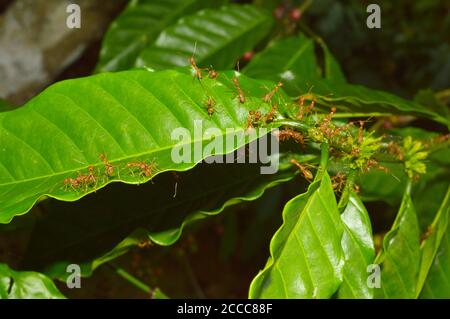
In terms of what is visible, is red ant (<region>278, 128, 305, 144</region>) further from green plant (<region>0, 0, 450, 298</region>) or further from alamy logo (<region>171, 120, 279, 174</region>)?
alamy logo (<region>171, 120, 279, 174</region>)

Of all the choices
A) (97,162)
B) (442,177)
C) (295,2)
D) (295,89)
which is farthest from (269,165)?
(295,2)

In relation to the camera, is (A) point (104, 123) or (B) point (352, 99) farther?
(B) point (352, 99)

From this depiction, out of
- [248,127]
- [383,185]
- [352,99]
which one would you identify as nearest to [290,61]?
[383,185]

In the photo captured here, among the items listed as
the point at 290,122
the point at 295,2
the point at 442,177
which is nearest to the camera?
the point at 290,122

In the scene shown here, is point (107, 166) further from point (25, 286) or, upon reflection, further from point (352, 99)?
point (352, 99)

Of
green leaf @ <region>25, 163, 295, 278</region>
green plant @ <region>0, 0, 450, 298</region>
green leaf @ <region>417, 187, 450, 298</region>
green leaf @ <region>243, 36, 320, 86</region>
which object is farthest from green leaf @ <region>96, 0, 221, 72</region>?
green leaf @ <region>417, 187, 450, 298</region>

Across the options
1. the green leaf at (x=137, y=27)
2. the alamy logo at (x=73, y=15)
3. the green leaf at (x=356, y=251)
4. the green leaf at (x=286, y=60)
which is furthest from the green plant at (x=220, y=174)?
the alamy logo at (x=73, y=15)
